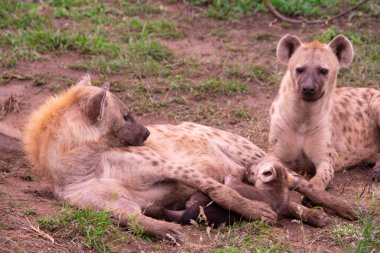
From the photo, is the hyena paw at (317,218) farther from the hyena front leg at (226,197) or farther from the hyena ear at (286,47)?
the hyena ear at (286,47)

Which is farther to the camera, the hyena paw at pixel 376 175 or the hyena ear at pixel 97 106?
the hyena paw at pixel 376 175

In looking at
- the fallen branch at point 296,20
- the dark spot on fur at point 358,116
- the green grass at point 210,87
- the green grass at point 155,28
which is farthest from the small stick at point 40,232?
the fallen branch at point 296,20

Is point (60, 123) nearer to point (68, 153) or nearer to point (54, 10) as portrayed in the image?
point (68, 153)

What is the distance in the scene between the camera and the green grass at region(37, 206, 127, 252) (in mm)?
3891

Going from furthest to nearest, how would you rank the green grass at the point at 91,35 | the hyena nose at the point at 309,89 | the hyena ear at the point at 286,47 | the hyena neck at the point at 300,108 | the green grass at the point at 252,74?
the green grass at the point at 252,74 < the green grass at the point at 91,35 < the hyena ear at the point at 286,47 < the hyena neck at the point at 300,108 < the hyena nose at the point at 309,89

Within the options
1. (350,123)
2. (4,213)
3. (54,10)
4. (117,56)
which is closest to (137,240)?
(4,213)

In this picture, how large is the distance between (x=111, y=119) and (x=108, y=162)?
280mm

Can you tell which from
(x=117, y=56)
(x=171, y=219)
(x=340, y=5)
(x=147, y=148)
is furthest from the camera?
(x=340, y=5)

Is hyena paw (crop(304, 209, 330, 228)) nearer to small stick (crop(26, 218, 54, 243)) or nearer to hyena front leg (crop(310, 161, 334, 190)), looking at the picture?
hyena front leg (crop(310, 161, 334, 190))

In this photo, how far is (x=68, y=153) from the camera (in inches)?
176

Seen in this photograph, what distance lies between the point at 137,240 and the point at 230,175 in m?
1.02

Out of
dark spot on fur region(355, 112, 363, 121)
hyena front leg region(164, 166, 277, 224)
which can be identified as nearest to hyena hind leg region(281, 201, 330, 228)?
hyena front leg region(164, 166, 277, 224)

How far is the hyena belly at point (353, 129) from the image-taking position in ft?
19.1

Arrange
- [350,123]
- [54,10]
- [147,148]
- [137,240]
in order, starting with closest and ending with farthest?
[137,240] < [147,148] < [350,123] < [54,10]
